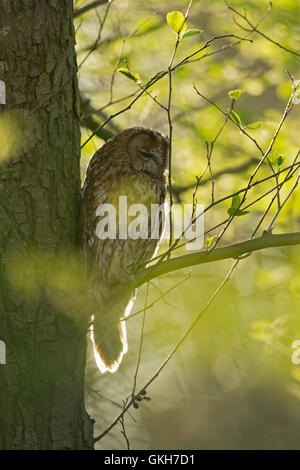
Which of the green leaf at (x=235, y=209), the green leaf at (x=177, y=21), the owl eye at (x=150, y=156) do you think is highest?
the green leaf at (x=177, y=21)

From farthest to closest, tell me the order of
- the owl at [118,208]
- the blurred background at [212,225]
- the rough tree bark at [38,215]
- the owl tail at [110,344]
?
Answer: 1. the blurred background at [212,225]
2. the owl tail at [110,344]
3. the owl at [118,208]
4. the rough tree bark at [38,215]

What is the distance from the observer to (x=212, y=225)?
5262mm

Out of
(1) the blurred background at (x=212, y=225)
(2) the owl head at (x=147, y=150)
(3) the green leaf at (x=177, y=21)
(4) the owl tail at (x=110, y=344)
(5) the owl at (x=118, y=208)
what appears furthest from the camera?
(1) the blurred background at (x=212, y=225)

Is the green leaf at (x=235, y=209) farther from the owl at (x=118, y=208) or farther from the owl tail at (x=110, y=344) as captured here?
the owl tail at (x=110, y=344)

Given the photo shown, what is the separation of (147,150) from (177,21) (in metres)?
1.03

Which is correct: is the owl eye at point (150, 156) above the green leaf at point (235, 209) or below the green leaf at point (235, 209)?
above

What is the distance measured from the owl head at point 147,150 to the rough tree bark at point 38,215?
0.60 metres

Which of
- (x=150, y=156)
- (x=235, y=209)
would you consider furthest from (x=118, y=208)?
(x=235, y=209)

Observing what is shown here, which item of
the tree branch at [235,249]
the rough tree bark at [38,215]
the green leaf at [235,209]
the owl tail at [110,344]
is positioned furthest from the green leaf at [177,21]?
the owl tail at [110,344]

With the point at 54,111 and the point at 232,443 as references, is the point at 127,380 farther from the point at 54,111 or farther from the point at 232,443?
the point at 54,111

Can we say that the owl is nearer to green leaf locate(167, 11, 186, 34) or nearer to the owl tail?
the owl tail

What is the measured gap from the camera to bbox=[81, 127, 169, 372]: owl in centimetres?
291

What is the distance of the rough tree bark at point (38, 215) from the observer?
2346mm

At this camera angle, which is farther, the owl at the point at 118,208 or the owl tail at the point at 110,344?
the owl tail at the point at 110,344
